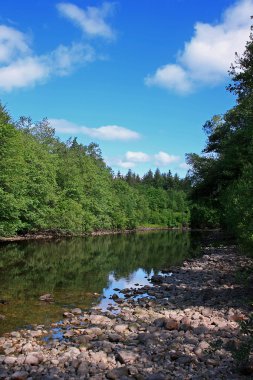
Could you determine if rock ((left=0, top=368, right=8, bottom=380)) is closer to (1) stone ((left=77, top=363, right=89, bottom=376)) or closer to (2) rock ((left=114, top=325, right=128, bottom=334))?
(1) stone ((left=77, top=363, right=89, bottom=376))

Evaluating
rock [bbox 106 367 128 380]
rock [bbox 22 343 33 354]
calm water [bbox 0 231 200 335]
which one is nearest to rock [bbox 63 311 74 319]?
calm water [bbox 0 231 200 335]

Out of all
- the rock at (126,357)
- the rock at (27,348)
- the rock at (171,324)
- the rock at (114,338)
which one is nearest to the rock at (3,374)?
the rock at (27,348)

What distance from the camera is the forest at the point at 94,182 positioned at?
80.5ft

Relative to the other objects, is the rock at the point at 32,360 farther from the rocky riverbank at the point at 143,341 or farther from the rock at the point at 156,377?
the rock at the point at 156,377

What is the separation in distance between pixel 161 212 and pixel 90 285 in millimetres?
104617

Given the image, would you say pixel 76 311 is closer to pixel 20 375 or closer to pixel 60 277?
pixel 20 375

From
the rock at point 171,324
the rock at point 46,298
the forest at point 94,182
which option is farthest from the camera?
the forest at point 94,182

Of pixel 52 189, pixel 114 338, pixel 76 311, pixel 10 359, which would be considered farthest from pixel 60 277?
pixel 52 189

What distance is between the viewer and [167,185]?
178500 millimetres

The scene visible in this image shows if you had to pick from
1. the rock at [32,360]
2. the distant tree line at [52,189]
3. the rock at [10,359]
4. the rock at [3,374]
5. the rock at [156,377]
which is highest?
the distant tree line at [52,189]

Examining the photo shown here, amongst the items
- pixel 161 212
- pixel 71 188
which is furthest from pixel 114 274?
pixel 161 212

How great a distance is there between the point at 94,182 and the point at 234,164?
41067mm

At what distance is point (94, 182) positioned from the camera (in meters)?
76.1

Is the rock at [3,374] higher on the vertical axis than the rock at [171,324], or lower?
lower
